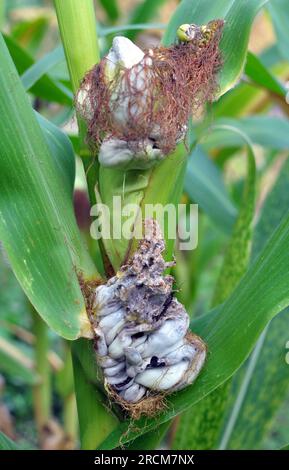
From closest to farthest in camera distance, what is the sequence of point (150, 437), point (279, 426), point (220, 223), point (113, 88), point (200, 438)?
point (113, 88) → point (150, 437) → point (200, 438) → point (220, 223) → point (279, 426)

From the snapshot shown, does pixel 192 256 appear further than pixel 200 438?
Yes

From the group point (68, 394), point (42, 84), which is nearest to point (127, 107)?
point (42, 84)

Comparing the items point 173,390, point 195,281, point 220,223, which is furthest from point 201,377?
point 195,281

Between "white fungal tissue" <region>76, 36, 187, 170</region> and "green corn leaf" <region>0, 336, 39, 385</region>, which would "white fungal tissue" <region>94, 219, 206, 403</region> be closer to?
"white fungal tissue" <region>76, 36, 187, 170</region>

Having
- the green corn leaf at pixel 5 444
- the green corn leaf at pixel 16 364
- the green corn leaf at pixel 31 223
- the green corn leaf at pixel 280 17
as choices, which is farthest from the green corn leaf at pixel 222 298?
the green corn leaf at pixel 16 364

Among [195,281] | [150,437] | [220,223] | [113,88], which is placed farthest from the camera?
[195,281]

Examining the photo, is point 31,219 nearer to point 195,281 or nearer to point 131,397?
point 131,397
